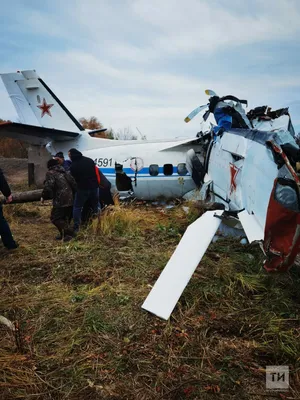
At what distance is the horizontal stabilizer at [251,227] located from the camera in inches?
135

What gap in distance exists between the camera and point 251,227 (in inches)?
146

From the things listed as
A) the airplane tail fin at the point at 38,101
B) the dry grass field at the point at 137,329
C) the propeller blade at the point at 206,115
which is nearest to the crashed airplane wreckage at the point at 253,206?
the dry grass field at the point at 137,329

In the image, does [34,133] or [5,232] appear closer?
[5,232]

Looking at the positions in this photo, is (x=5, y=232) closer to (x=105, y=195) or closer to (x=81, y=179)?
(x=81, y=179)

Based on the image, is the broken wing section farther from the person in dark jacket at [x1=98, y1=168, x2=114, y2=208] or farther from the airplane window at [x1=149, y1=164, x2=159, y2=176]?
the airplane window at [x1=149, y1=164, x2=159, y2=176]

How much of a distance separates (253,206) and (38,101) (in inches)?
366

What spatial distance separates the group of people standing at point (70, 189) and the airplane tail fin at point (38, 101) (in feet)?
17.0

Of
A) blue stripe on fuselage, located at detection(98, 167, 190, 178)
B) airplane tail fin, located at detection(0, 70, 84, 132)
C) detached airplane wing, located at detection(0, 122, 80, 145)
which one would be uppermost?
airplane tail fin, located at detection(0, 70, 84, 132)

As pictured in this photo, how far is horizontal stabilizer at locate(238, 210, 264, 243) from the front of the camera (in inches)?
135

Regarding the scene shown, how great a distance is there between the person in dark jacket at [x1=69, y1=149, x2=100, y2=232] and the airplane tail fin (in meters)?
5.12

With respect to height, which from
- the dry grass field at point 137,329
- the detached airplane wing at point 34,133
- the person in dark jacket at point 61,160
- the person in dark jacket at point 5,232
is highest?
the detached airplane wing at point 34,133

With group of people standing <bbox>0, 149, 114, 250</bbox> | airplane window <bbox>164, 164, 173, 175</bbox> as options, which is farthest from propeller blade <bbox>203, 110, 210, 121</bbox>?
group of people standing <bbox>0, 149, 114, 250</bbox>

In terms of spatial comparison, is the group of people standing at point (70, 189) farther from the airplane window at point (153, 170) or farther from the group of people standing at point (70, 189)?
the airplane window at point (153, 170)

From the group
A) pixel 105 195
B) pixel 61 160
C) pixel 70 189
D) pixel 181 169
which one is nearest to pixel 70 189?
pixel 70 189
